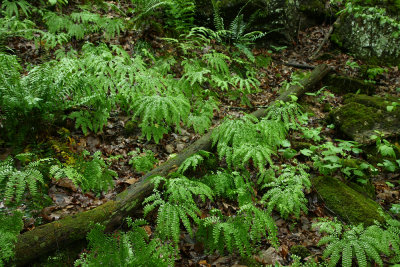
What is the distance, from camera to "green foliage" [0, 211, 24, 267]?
1.98 meters

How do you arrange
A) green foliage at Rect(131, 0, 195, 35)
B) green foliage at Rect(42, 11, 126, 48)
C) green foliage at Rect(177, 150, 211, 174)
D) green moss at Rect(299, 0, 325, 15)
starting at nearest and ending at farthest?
green foliage at Rect(177, 150, 211, 174), green foliage at Rect(42, 11, 126, 48), green foliage at Rect(131, 0, 195, 35), green moss at Rect(299, 0, 325, 15)

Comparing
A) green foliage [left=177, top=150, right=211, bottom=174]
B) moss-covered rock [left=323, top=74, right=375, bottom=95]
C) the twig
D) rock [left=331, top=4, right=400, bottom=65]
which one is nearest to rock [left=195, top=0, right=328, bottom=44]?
the twig

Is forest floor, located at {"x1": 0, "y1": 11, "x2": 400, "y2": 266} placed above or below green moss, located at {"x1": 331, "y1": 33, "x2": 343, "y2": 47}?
below

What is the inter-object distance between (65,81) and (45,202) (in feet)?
5.28

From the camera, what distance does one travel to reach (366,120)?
530cm

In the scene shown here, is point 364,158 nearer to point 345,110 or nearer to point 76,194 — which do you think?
point 345,110

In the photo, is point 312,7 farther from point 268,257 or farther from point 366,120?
point 268,257

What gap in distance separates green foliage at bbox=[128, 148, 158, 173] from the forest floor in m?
0.12

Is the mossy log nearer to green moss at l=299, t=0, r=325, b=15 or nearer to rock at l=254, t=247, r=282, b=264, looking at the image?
rock at l=254, t=247, r=282, b=264

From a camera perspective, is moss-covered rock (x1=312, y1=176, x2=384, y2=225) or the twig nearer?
moss-covered rock (x1=312, y1=176, x2=384, y2=225)

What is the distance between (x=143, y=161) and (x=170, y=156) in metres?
0.43

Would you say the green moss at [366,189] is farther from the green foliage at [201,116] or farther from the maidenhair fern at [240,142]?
the green foliage at [201,116]

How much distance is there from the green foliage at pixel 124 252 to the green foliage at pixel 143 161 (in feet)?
3.84

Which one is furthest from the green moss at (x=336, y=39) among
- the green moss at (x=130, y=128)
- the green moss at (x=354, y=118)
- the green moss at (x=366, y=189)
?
the green moss at (x=130, y=128)
